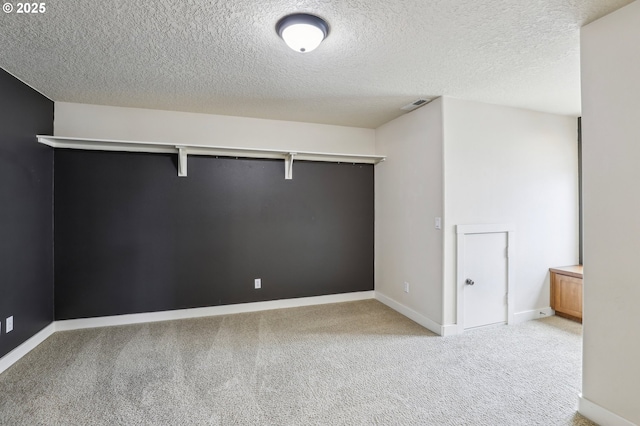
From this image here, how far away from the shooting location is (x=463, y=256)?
3172 mm

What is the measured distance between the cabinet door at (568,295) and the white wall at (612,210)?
1909 mm

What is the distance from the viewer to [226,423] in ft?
6.05

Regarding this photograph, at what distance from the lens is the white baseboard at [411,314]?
317 centimetres

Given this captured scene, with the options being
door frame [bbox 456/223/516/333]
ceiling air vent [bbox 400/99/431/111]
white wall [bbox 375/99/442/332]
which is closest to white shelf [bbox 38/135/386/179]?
white wall [bbox 375/99/442/332]

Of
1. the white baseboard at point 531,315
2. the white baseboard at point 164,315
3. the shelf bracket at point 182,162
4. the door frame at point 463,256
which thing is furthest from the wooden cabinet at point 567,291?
the shelf bracket at point 182,162

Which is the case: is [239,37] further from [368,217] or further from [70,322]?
[70,322]

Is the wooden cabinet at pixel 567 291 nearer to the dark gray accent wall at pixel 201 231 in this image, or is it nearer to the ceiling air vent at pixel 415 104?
the dark gray accent wall at pixel 201 231

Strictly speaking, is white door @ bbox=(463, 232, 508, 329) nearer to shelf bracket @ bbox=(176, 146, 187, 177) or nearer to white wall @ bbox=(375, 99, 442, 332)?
white wall @ bbox=(375, 99, 442, 332)

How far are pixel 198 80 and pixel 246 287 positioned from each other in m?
2.46

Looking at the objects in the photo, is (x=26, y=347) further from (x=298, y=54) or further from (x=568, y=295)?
(x=568, y=295)

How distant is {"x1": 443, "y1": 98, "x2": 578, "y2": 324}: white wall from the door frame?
0.18 ft

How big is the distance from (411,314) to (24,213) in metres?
4.11

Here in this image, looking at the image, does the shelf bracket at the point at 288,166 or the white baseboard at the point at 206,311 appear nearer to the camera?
the white baseboard at the point at 206,311

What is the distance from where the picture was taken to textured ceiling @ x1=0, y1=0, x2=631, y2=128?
1.73 m
